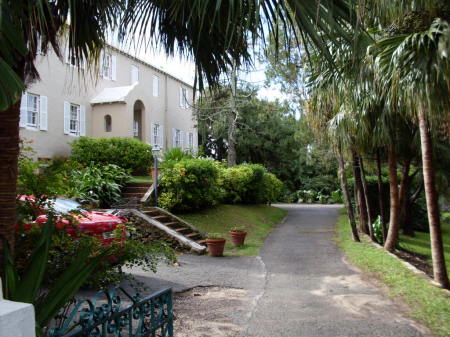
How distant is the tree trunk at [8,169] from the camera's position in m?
3.29

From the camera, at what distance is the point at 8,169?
334cm

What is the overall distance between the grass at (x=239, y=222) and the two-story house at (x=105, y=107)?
594 centimetres

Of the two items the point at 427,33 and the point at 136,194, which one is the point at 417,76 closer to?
the point at 427,33

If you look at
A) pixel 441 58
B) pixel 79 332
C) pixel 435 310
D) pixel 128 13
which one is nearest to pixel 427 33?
pixel 441 58

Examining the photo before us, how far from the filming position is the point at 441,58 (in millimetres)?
6406

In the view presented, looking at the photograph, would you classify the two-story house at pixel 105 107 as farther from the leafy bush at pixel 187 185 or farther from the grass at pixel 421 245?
the grass at pixel 421 245

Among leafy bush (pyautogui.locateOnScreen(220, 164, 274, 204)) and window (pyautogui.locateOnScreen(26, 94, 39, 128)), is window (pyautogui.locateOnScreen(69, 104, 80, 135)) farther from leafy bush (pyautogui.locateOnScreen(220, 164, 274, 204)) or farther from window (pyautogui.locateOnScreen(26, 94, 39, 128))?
leafy bush (pyautogui.locateOnScreen(220, 164, 274, 204))

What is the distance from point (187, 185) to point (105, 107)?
23.9 feet

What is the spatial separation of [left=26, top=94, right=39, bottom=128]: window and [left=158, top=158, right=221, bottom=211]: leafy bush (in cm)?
599

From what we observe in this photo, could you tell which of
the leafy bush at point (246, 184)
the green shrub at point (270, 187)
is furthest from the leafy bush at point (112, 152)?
the green shrub at point (270, 187)

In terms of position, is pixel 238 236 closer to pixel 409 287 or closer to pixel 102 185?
pixel 102 185

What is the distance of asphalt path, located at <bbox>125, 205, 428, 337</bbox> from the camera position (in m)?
5.81

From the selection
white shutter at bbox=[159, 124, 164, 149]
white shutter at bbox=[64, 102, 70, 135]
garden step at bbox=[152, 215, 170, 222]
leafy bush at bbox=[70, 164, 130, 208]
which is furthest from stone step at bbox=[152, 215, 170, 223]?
white shutter at bbox=[159, 124, 164, 149]

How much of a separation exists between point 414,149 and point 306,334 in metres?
9.86
